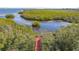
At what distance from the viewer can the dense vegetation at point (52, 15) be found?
1.58 metres

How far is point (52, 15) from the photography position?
1591 millimetres

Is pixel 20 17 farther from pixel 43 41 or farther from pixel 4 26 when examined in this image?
pixel 43 41

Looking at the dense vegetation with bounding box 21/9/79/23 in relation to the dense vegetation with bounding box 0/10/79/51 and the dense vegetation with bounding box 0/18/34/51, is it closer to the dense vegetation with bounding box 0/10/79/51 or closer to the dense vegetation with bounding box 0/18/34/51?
the dense vegetation with bounding box 0/10/79/51

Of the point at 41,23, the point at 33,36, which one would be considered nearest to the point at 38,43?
the point at 33,36

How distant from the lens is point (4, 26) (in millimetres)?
1562

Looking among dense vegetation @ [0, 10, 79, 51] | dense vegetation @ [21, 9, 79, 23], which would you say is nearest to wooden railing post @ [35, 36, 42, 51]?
dense vegetation @ [0, 10, 79, 51]

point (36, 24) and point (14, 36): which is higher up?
point (36, 24)

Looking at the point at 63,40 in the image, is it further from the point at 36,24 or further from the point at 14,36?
the point at 14,36
